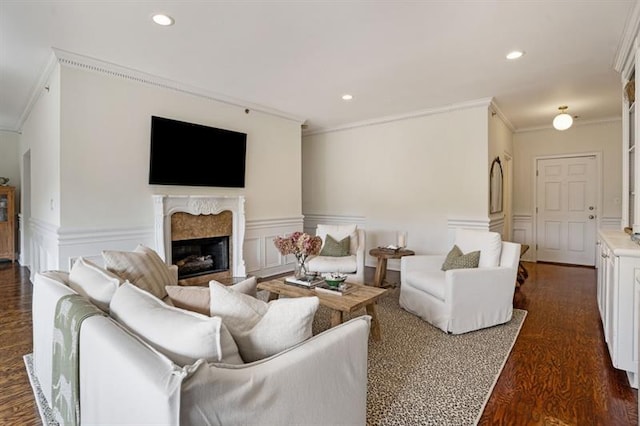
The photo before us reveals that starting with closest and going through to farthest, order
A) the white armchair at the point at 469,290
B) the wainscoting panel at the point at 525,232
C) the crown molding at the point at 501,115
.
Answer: the white armchair at the point at 469,290, the crown molding at the point at 501,115, the wainscoting panel at the point at 525,232

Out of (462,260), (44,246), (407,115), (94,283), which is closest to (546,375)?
(462,260)

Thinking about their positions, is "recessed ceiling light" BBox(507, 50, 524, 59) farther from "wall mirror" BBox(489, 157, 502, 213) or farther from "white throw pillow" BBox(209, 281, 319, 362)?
"white throw pillow" BBox(209, 281, 319, 362)

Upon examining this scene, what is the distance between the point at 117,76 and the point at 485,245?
4.09m

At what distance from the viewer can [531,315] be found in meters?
3.44

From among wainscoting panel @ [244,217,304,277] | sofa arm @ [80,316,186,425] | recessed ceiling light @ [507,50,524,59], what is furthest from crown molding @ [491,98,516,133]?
sofa arm @ [80,316,186,425]

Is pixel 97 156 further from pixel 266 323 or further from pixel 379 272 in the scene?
pixel 379 272

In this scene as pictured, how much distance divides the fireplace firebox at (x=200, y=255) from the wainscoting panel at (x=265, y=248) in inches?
13.5

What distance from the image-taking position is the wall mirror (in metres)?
4.82

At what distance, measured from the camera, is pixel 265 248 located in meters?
5.14

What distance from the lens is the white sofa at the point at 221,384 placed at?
889 mm

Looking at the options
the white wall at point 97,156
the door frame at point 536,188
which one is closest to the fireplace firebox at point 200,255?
the white wall at point 97,156

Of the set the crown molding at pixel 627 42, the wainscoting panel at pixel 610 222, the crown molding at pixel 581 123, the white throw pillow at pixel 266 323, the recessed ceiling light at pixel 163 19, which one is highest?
the crown molding at pixel 581 123

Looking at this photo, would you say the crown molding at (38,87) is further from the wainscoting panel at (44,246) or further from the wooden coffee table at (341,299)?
the wooden coffee table at (341,299)

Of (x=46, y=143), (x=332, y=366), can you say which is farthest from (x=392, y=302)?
(x=46, y=143)
